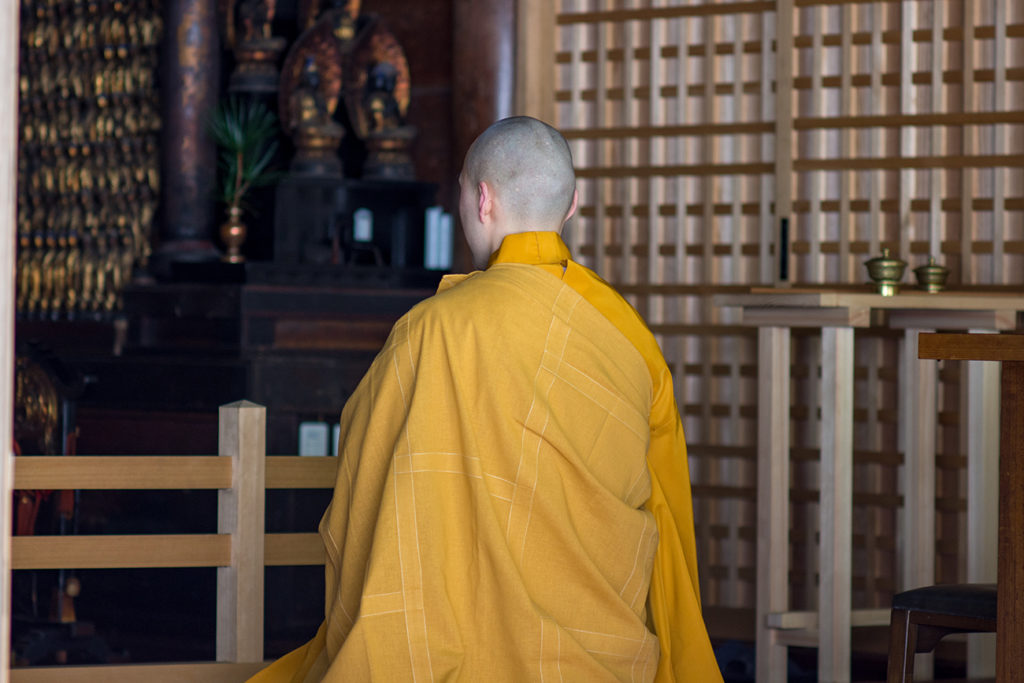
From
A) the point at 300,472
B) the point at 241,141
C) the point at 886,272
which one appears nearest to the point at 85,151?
the point at 241,141

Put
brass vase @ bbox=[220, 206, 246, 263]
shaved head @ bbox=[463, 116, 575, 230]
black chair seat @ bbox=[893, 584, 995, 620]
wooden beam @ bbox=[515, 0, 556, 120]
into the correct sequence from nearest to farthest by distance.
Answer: shaved head @ bbox=[463, 116, 575, 230]
black chair seat @ bbox=[893, 584, 995, 620]
wooden beam @ bbox=[515, 0, 556, 120]
brass vase @ bbox=[220, 206, 246, 263]

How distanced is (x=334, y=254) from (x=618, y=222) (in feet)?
6.89

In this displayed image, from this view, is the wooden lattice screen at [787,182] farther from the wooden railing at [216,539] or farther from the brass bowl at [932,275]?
the wooden railing at [216,539]

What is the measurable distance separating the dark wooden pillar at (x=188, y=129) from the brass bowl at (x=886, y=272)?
387 centimetres

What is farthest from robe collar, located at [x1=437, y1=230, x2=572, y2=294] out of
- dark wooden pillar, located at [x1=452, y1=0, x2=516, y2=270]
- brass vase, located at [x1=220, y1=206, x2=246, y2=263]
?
brass vase, located at [x1=220, y1=206, x2=246, y2=263]

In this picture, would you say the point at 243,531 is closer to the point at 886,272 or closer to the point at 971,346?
the point at 971,346

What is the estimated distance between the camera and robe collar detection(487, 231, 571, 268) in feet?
6.65

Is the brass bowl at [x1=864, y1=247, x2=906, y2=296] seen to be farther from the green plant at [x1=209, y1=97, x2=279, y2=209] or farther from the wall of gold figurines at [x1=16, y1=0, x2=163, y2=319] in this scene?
the wall of gold figurines at [x1=16, y1=0, x2=163, y2=319]

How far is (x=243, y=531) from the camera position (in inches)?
104

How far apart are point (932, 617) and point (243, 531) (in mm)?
1397

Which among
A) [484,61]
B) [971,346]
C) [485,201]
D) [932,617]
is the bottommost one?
[932,617]

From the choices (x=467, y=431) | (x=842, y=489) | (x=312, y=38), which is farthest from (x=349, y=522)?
(x=312, y=38)

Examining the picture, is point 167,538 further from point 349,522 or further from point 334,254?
point 334,254

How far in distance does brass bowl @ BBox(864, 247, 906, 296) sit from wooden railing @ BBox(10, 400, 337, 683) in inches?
74.7
